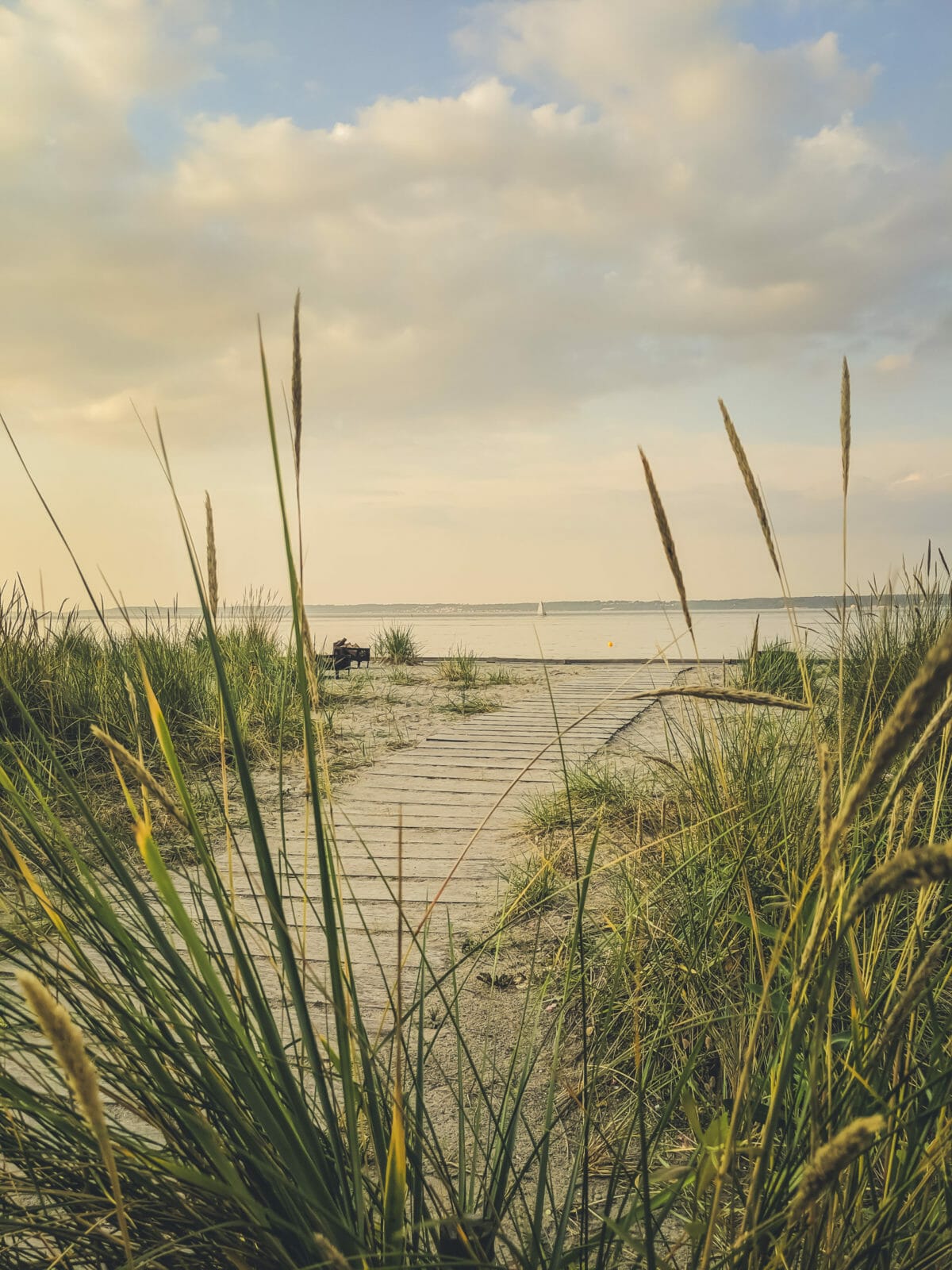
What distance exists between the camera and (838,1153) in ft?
1.42

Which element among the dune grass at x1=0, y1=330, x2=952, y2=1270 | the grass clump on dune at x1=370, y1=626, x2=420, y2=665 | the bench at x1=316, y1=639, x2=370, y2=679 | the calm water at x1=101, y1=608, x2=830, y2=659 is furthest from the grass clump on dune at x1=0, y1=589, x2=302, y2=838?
the calm water at x1=101, y1=608, x2=830, y2=659

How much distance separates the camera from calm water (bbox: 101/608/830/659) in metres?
11.7

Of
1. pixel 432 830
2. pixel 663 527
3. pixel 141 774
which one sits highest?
pixel 663 527

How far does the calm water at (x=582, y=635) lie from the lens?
461 inches

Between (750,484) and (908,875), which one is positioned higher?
(750,484)

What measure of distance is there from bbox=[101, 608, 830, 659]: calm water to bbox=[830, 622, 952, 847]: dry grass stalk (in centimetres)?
799

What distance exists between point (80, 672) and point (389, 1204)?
4325 millimetres

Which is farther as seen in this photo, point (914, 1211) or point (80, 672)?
point (80, 672)

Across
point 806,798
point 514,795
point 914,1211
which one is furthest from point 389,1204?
point 514,795

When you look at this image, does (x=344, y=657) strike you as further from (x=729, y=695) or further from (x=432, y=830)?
(x=729, y=695)

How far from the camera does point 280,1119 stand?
745 mm

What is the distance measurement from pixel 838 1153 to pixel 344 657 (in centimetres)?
815

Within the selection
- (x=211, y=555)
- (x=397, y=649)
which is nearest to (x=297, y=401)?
(x=211, y=555)

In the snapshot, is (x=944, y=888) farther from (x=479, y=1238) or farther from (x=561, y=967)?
(x=479, y=1238)
